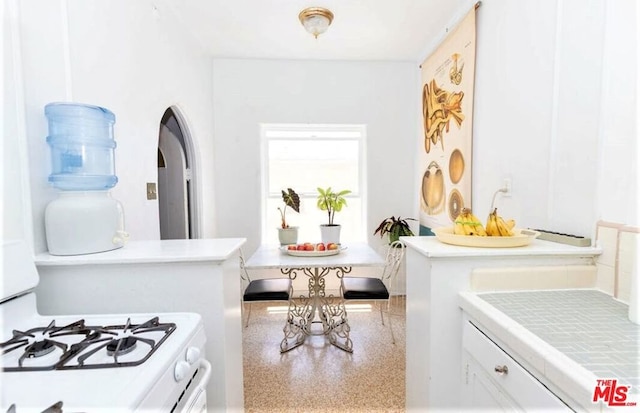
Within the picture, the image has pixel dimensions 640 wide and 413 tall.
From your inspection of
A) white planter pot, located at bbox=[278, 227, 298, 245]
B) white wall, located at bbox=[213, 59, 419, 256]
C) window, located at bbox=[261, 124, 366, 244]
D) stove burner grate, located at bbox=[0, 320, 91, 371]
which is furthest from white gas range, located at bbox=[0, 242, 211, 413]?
window, located at bbox=[261, 124, 366, 244]

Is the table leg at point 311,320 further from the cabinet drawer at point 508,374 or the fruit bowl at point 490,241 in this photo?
the cabinet drawer at point 508,374

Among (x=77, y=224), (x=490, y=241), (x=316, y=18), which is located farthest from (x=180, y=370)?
(x=316, y=18)

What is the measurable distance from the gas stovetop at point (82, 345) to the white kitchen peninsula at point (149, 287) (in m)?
0.21

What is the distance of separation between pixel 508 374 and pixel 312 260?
156 cm

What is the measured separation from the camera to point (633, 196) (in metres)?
1.13

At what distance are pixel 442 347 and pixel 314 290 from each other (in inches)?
58.3

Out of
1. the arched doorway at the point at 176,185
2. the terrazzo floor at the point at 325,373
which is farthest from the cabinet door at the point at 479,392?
the arched doorway at the point at 176,185

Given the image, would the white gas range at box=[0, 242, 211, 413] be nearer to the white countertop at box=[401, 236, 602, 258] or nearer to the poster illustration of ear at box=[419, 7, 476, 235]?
the white countertop at box=[401, 236, 602, 258]

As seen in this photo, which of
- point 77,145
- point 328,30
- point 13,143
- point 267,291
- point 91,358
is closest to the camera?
point 91,358

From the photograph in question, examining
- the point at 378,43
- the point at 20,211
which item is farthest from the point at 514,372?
the point at 378,43

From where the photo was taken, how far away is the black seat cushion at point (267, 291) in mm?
2510

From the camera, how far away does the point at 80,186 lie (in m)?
1.25

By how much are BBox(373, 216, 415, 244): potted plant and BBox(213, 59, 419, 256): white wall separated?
168 mm

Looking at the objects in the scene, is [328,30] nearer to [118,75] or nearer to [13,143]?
[118,75]
